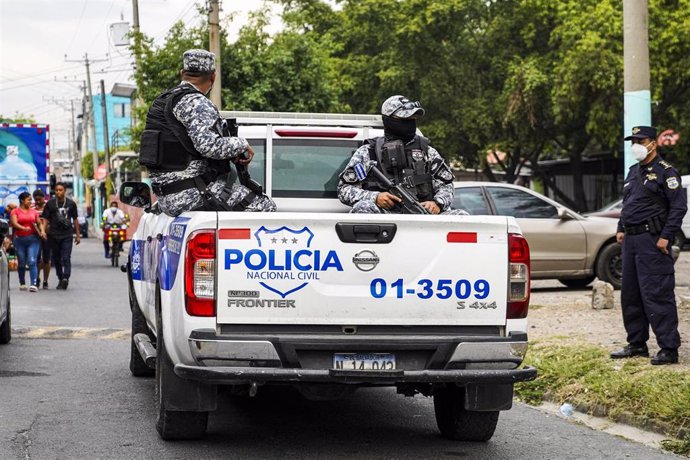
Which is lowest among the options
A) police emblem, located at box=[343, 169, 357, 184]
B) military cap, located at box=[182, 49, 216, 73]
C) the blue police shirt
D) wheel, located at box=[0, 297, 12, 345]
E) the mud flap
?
wheel, located at box=[0, 297, 12, 345]

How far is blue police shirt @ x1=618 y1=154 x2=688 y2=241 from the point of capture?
9.28m

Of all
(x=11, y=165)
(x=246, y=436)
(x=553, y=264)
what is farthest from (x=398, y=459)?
(x=11, y=165)

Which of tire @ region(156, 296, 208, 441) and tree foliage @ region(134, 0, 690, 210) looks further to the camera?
tree foliage @ region(134, 0, 690, 210)

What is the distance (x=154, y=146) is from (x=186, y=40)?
20866 millimetres

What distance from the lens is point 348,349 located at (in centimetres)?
620

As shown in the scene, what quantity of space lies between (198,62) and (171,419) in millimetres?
2315

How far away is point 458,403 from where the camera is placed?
7188mm

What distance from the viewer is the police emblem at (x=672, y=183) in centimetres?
932

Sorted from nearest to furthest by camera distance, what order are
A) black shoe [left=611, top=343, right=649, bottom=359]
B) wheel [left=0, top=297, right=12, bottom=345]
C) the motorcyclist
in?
black shoe [left=611, top=343, right=649, bottom=359] < wheel [left=0, top=297, right=12, bottom=345] < the motorcyclist

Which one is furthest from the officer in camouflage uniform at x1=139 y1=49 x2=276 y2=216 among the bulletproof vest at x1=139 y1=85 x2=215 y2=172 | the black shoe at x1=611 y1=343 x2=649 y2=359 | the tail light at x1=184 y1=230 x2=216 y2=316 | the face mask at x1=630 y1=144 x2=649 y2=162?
the black shoe at x1=611 y1=343 x2=649 y2=359

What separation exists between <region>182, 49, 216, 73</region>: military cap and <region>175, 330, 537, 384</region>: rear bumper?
2143 mm

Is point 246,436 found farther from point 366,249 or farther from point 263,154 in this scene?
point 263,154

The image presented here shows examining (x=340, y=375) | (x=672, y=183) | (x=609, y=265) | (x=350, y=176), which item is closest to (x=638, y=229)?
(x=672, y=183)

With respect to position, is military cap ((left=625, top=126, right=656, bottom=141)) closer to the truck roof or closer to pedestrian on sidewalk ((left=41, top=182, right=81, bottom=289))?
the truck roof
